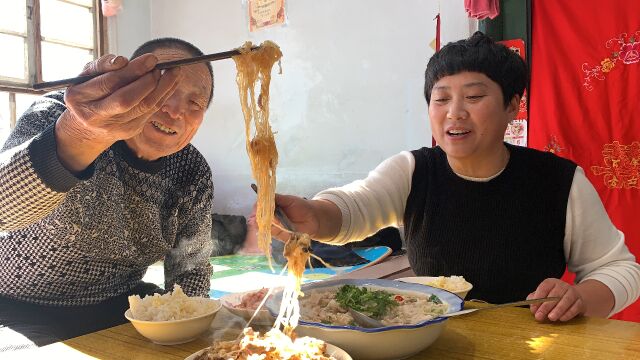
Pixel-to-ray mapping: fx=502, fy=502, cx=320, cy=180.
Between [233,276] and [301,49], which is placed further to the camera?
[301,49]

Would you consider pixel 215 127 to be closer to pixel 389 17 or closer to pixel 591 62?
pixel 389 17

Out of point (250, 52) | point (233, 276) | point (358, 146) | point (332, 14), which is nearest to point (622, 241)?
point (250, 52)

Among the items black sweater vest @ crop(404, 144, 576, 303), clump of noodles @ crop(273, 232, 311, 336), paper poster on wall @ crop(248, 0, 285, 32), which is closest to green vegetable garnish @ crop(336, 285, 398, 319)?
clump of noodles @ crop(273, 232, 311, 336)

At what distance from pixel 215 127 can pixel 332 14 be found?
2.32 m

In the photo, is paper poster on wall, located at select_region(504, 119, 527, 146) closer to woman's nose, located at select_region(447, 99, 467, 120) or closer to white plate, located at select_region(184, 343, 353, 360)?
woman's nose, located at select_region(447, 99, 467, 120)

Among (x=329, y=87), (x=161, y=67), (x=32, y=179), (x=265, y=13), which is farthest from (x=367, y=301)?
(x=265, y=13)

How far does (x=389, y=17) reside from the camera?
195 inches

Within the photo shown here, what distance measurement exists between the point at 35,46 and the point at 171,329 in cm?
575

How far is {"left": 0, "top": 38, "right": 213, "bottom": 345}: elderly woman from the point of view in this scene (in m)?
1.42

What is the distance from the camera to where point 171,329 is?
1215mm

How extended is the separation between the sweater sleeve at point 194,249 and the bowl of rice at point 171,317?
3.37ft

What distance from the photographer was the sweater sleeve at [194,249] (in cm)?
241

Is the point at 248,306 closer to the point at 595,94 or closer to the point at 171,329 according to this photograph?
the point at 171,329

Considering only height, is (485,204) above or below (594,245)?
above
